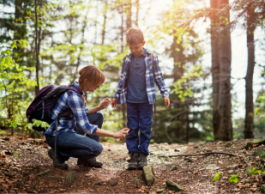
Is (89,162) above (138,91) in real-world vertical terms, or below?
below

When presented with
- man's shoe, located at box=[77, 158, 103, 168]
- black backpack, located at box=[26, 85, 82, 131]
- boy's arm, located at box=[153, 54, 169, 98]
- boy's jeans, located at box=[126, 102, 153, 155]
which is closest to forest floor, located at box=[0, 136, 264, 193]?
man's shoe, located at box=[77, 158, 103, 168]

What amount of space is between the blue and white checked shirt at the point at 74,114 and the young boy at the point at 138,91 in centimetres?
97

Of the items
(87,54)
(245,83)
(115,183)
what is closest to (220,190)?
(115,183)

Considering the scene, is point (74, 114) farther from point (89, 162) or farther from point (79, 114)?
point (89, 162)

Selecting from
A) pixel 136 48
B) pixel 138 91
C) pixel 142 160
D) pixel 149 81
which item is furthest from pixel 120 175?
pixel 136 48

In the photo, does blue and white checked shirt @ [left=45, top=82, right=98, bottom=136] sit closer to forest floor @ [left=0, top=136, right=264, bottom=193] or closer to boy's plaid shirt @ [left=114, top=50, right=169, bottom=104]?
forest floor @ [left=0, top=136, right=264, bottom=193]

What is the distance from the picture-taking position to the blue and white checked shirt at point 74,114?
248cm

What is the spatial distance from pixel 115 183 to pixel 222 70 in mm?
4876

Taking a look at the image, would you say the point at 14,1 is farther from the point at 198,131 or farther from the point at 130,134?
the point at 198,131

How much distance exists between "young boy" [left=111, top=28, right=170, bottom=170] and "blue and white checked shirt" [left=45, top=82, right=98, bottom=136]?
97 centimetres

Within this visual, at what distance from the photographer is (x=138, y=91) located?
10.9 ft

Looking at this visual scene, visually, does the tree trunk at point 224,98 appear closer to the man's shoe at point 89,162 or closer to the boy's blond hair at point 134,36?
the boy's blond hair at point 134,36

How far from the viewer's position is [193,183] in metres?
2.48

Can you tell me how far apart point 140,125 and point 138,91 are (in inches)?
23.3
